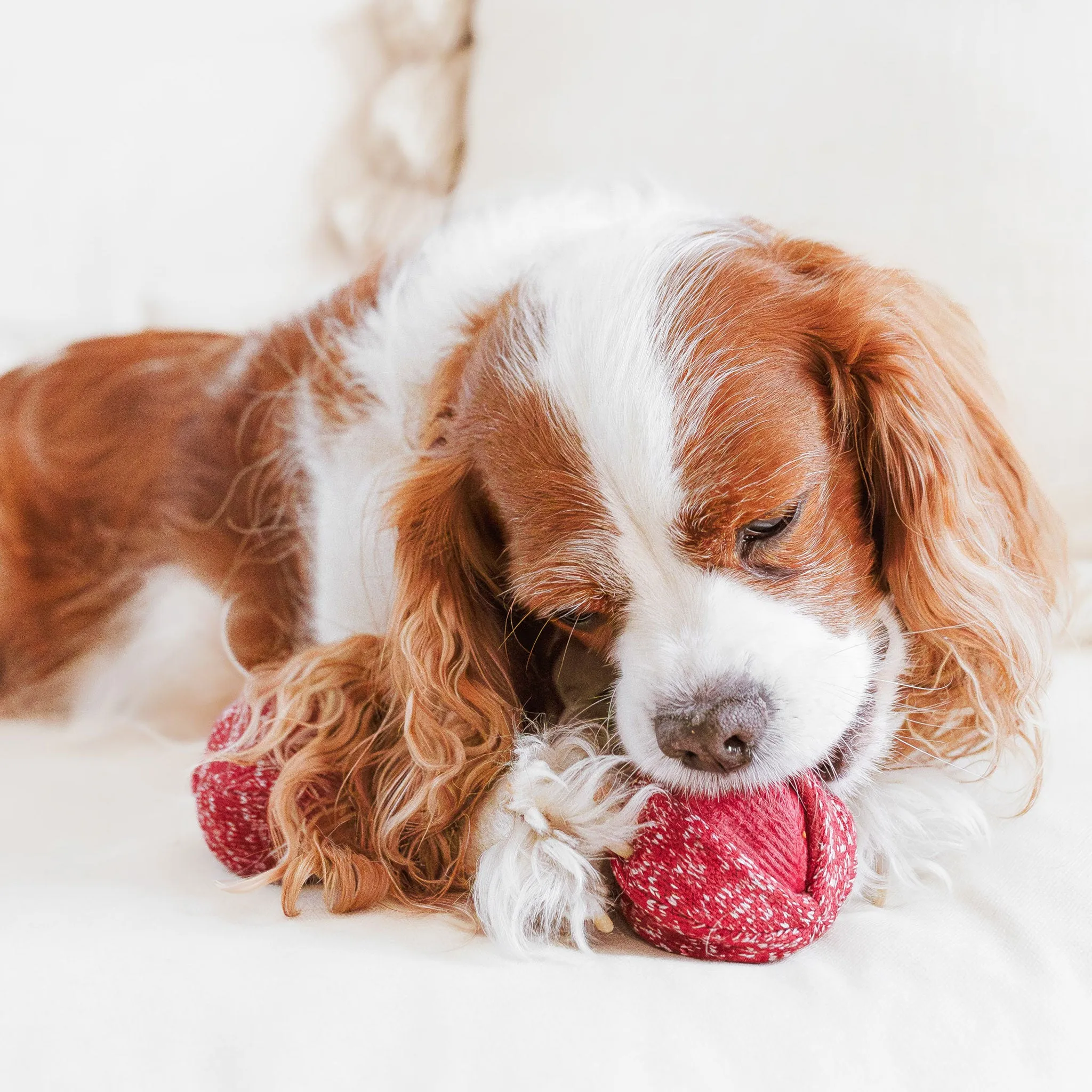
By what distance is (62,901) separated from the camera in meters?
1.16

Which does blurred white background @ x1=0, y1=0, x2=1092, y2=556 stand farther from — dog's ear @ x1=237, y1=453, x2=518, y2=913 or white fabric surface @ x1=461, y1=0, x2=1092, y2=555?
dog's ear @ x1=237, y1=453, x2=518, y2=913

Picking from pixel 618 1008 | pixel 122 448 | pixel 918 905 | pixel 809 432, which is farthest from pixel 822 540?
pixel 122 448

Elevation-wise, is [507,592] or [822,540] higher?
[822,540]

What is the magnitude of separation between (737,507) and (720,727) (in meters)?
0.22

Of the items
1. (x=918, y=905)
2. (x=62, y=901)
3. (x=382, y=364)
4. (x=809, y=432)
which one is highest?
(x=809, y=432)

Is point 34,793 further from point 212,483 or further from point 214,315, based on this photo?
point 214,315

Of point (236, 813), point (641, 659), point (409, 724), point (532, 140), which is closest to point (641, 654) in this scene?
point (641, 659)

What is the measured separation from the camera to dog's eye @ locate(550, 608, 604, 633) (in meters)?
1.27

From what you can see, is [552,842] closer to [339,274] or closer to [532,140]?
[532,140]

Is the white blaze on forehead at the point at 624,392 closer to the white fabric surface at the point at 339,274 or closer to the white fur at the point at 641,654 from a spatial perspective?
the white fur at the point at 641,654

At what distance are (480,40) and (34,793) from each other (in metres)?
1.56

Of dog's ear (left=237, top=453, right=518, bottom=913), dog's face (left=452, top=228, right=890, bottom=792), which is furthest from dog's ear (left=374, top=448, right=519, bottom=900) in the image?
dog's face (left=452, top=228, right=890, bottom=792)

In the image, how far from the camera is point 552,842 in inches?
47.1

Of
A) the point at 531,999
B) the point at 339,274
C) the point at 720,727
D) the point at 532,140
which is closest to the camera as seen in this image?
the point at 531,999
